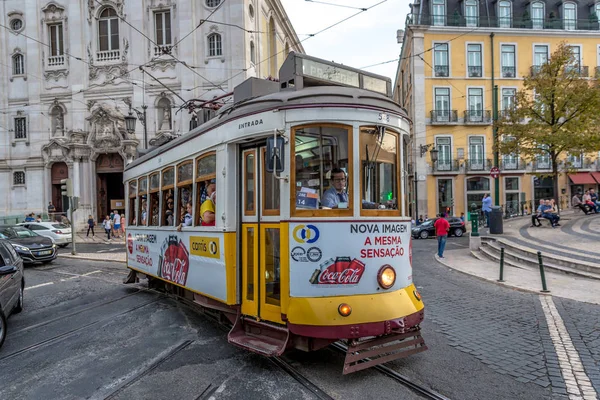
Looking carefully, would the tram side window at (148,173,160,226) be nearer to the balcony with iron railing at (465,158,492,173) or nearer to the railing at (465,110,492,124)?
the balcony with iron railing at (465,158,492,173)

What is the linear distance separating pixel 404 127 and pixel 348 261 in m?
1.91

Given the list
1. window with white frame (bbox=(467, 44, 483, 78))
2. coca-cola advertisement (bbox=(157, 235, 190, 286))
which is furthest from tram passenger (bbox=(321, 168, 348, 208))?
window with white frame (bbox=(467, 44, 483, 78))

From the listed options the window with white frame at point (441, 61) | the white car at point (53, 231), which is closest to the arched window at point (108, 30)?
the white car at point (53, 231)

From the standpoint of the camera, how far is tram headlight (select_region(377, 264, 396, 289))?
4695mm

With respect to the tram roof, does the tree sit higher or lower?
higher

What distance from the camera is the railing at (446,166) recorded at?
34.0 meters

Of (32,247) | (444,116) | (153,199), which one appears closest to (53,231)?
(32,247)

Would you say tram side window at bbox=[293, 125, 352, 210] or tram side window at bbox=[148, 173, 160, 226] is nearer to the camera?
tram side window at bbox=[293, 125, 352, 210]

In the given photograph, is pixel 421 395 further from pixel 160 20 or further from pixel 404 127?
pixel 160 20

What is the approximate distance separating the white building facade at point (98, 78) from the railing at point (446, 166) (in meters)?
15.8

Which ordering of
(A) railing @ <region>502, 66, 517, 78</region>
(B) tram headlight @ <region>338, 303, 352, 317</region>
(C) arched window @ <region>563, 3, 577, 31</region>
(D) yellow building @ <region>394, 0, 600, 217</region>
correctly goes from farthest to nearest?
1. (C) arched window @ <region>563, 3, 577, 31</region>
2. (A) railing @ <region>502, 66, 517, 78</region>
3. (D) yellow building @ <region>394, 0, 600, 217</region>
4. (B) tram headlight @ <region>338, 303, 352, 317</region>

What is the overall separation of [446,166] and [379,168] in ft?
103

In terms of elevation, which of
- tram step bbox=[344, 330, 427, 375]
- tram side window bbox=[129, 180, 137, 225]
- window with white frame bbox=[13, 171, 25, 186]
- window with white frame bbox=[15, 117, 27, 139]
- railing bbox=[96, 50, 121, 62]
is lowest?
tram step bbox=[344, 330, 427, 375]

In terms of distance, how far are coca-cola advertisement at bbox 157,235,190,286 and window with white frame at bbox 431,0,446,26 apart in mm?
33111
